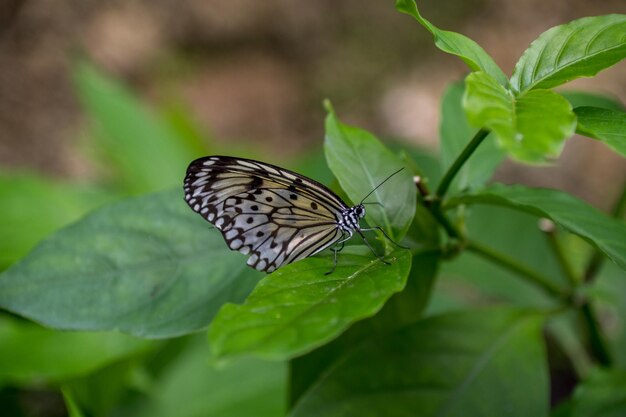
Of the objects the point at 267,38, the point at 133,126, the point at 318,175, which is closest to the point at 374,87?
the point at 267,38

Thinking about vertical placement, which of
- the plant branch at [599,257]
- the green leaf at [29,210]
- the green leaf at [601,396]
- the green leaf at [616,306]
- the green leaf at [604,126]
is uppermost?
the green leaf at [604,126]

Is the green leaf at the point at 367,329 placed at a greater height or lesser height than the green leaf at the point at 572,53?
lesser

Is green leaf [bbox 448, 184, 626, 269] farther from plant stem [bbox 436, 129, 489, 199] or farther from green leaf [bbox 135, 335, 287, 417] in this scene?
green leaf [bbox 135, 335, 287, 417]

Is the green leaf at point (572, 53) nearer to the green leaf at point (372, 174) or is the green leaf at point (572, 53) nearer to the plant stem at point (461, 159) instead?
the plant stem at point (461, 159)

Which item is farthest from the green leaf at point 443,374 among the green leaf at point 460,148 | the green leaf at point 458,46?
the green leaf at point 458,46

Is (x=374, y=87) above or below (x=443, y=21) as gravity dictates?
below

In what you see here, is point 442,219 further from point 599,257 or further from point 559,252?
point 599,257

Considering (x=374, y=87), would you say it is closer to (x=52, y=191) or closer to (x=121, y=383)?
(x=52, y=191)
